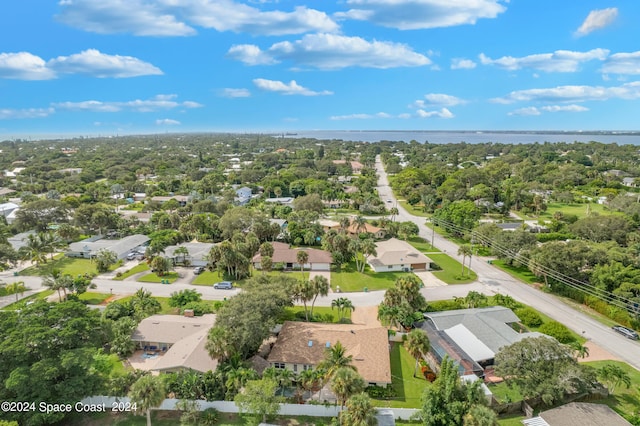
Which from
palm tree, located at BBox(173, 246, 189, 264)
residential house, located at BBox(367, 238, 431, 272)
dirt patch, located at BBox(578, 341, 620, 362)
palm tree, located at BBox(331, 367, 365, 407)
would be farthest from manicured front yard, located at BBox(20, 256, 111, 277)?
dirt patch, located at BBox(578, 341, 620, 362)

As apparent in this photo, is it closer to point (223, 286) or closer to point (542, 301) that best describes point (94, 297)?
point (223, 286)

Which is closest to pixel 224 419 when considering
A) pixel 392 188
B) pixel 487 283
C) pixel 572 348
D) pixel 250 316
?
pixel 250 316

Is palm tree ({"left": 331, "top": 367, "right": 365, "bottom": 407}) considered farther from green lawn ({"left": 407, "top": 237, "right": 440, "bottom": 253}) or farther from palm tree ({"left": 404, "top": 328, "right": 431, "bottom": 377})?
green lawn ({"left": 407, "top": 237, "right": 440, "bottom": 253})

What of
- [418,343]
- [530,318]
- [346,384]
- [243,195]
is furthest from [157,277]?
[243,195]

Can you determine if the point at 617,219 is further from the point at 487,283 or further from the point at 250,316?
the point at 250,316

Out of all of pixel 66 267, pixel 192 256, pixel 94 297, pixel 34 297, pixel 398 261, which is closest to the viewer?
pixel 34 297

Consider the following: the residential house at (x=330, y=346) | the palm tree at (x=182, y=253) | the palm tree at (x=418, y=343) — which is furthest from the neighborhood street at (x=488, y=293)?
the palm tree at (x=418, y=343)
